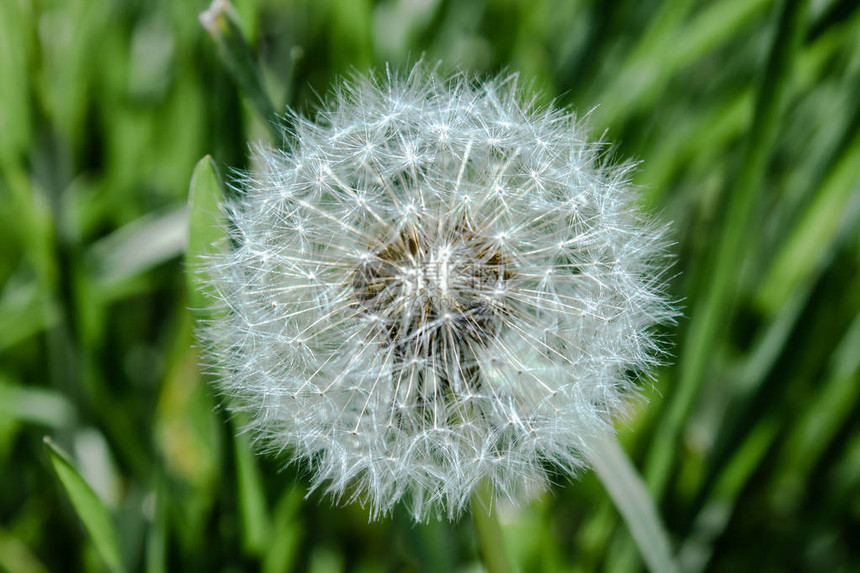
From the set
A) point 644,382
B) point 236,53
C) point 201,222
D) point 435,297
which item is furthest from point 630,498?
point 236,53

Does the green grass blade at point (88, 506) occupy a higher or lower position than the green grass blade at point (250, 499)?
higher

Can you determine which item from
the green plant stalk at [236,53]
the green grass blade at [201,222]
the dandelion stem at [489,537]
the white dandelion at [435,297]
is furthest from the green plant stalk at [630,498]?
the green plant stalk at [236,53]

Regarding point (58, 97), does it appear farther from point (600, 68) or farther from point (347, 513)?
point (600, 68)

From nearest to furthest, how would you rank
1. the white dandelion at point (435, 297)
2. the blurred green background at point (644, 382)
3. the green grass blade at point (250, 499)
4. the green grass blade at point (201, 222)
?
the green grass blade at point (201, 222) < the white dandelion at point (435, 297) < the green grass blade at point (250, 499) < the blurred green background at point (644, 382)

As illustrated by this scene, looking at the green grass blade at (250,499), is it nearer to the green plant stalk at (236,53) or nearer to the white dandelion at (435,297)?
the white dandelion at (435,297)

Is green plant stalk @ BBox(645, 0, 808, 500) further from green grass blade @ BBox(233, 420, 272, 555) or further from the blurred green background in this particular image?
green grass blade @ BBox(233, 420, 272, 555)

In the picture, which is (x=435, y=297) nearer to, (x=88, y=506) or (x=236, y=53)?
Answer: (x=236, y=53)

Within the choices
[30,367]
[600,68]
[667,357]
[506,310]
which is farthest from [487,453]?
[30,367]
